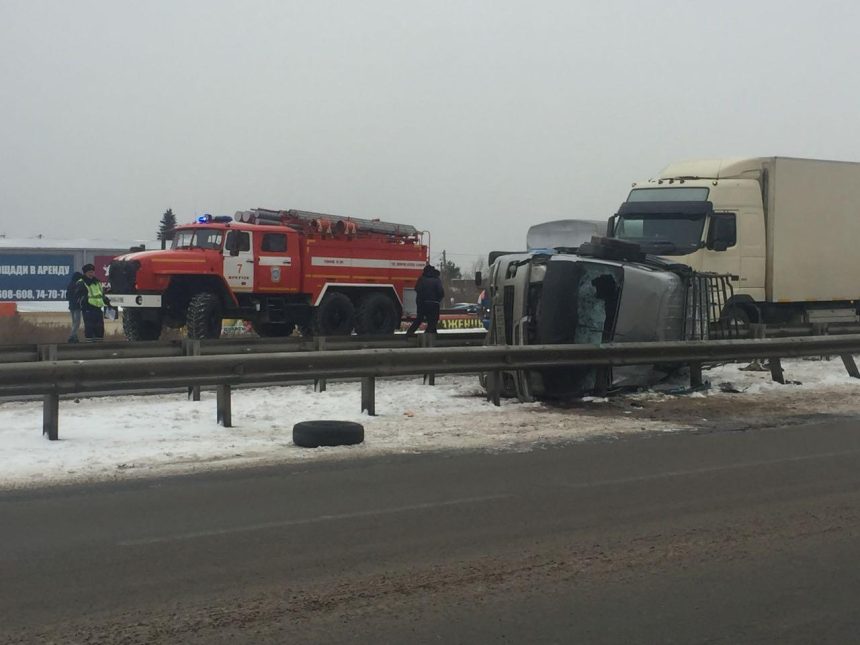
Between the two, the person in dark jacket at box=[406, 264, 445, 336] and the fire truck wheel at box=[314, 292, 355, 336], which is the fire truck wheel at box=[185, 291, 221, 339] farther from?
the person in dark jacket at box=[406, 264, 445, 336]

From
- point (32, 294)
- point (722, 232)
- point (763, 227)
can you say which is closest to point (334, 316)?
point (722, 232)

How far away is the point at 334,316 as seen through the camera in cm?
2228

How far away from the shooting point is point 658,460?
29.1ft

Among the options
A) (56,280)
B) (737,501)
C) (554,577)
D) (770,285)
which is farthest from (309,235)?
(56,280)

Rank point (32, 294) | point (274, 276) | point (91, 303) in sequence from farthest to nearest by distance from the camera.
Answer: point (32, 294) → point (274, 276) → point (91, 303)

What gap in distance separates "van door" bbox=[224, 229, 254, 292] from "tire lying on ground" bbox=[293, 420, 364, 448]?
11242mm

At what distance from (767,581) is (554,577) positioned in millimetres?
1104

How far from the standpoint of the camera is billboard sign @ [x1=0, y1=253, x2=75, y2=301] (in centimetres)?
5388

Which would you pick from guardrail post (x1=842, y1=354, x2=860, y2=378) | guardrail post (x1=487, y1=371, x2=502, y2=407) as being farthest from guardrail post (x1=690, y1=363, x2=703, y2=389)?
guardrail post (x1=842, y1=354, x2=860, y2=378)

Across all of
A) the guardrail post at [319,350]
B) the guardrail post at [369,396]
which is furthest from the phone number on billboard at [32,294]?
the guardrail post at [369,396]

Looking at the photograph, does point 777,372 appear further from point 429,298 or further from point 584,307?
point 429,298

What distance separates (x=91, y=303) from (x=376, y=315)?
6.20m

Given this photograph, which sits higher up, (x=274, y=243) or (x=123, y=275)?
A: (x=274, y=243)

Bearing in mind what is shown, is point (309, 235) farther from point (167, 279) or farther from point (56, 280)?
point (56, 280)
